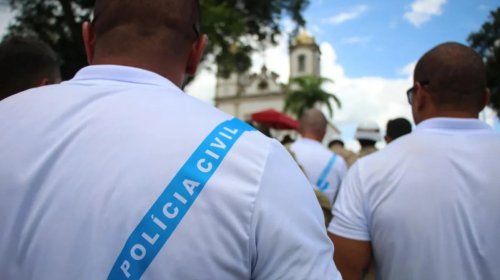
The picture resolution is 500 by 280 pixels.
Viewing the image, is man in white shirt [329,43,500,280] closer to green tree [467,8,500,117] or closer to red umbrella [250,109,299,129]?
red umbrella [250,109,299,129]

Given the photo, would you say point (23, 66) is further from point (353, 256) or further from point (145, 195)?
point (353, 256)

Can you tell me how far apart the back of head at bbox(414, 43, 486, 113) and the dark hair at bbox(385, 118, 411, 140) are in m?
2.39

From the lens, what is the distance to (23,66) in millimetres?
2469

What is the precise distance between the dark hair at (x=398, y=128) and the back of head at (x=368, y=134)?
31.7 inches

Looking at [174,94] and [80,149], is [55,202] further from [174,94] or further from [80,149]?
[174,94]

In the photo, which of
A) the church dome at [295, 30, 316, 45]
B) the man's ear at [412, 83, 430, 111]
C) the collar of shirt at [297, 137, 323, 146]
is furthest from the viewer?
the church dome at [295, 30, 316, 45]

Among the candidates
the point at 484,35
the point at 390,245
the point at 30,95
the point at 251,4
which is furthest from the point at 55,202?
the point at 484,35

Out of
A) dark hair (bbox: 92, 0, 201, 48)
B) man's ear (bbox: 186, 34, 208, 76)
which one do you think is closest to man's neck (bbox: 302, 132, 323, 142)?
man's ear (bbox: 186, 34, 208, 76)

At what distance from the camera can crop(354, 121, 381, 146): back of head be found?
17.2 ft

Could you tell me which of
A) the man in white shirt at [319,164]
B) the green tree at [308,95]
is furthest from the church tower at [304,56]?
the man in white shirt at [319,164]

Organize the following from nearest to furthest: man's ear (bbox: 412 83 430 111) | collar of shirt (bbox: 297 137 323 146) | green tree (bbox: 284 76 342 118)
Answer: man's ear (bbox: 412 83 430 111) → collar of shirt (bbox: 297 137 323 146) → green tree (bbox: 284 76 342 118)

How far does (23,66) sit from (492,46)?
25389 mm

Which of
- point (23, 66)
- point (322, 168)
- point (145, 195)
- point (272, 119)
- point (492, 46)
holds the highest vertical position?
point (492, 46)

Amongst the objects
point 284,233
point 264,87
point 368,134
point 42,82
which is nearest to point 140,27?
point 284,233
